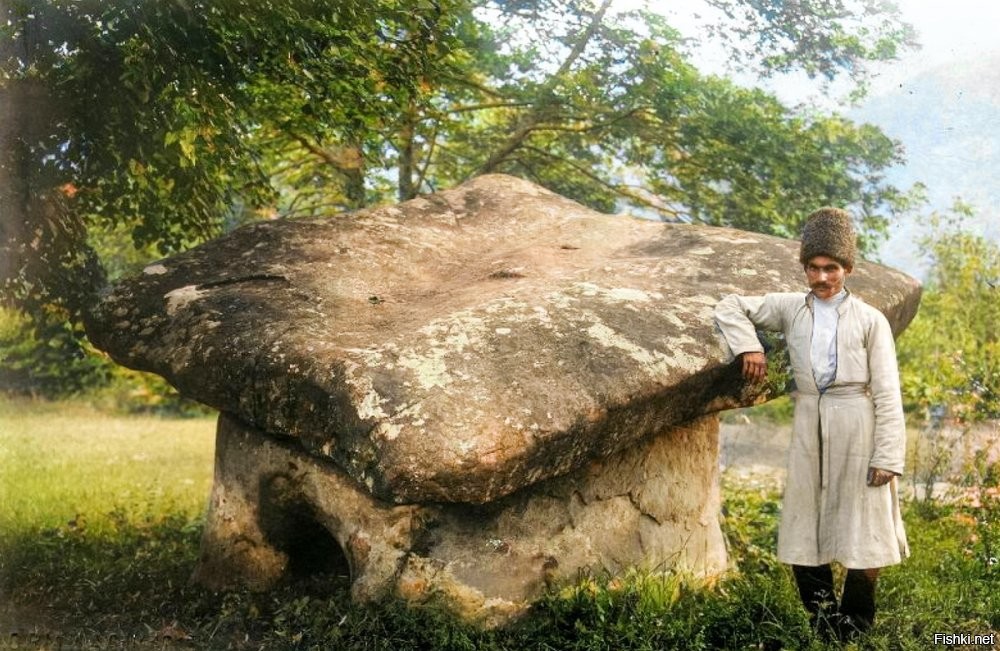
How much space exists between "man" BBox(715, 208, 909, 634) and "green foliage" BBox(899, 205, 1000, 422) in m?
4.43

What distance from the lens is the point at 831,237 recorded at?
4.93 m

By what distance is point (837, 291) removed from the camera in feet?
16.5

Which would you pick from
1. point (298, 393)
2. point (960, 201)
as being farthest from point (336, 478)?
point (960, 201)

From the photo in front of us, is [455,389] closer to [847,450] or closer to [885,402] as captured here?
[847,450]

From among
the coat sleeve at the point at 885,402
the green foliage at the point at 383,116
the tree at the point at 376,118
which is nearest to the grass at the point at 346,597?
the coat sleeve at the point at 885,402

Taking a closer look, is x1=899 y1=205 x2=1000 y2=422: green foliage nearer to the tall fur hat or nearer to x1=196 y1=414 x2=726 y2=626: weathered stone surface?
x1=196 y1=414 x2=726 y2=626: weathered stone surface

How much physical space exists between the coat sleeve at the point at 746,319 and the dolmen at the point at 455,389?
7cm

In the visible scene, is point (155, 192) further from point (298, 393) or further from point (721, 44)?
point (721, 44)

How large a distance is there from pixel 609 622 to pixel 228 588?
8.17 feet

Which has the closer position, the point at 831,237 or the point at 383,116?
the point at 831,237

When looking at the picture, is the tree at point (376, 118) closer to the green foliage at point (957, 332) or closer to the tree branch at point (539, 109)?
the tree branch at point (539, 109)

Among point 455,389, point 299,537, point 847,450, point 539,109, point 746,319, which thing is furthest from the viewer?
point 539,109

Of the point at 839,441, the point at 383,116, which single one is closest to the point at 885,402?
the point at 839,441

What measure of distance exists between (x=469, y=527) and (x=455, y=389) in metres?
0.90
